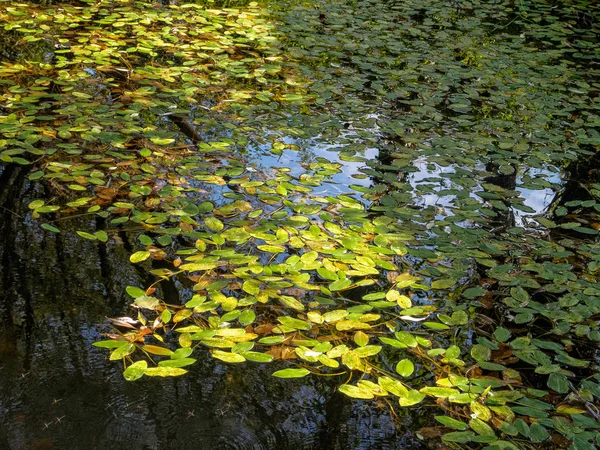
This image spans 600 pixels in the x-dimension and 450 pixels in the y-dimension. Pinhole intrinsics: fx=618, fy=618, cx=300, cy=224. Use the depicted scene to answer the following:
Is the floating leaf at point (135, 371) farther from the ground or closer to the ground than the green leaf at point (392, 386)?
farther from the ground

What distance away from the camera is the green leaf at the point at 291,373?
161 cm

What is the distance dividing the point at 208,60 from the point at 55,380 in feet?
7.89

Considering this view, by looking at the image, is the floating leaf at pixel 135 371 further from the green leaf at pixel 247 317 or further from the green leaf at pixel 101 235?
the green leaf at pixel 101 235

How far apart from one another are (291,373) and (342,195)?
101 centimetres

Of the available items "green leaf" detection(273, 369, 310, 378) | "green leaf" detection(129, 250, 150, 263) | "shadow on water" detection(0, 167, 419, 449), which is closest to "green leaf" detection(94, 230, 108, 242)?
"green leaf" detection(129, 250, 150, 263)

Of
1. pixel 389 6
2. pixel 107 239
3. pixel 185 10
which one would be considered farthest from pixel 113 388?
pixel 389 6

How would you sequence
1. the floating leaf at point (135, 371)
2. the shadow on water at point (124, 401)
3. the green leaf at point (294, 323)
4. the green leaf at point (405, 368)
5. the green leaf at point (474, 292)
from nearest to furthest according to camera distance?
the shadow on water at point (124, 401) → the floating leaf at point (135, 371) → the green leaf at point (405, 368) → the green leaf at point (294, 323) → the green leaf at point (474, 292)

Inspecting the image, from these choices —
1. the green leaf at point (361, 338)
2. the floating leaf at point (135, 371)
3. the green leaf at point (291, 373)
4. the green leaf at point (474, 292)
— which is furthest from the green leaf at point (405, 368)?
the floating leaf at point (135, 371)

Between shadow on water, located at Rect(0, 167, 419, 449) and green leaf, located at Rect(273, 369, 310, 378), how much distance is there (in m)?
0.02

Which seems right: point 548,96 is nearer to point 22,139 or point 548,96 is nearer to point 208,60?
point 208,60

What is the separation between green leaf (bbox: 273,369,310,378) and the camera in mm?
1609

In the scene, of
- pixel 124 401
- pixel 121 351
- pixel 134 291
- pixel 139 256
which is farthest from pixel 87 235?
pixel 124 401

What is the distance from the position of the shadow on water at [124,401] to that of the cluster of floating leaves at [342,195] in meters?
0.05

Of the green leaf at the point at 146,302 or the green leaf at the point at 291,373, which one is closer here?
the green leaf at the point at 291,373
